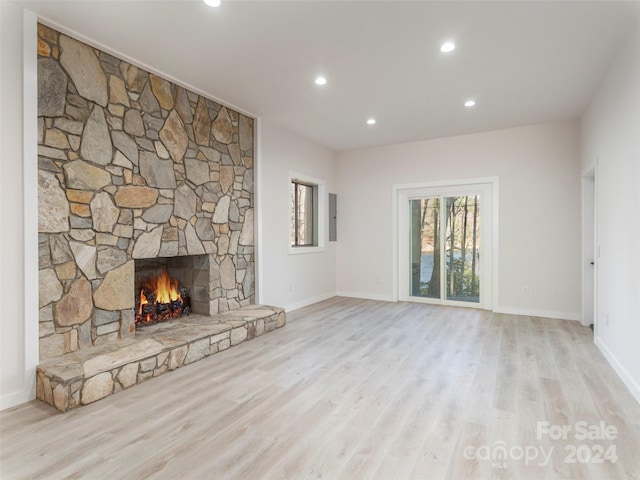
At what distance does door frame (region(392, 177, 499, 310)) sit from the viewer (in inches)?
212

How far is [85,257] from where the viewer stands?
2.93 m

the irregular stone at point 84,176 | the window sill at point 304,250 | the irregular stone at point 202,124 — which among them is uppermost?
the irregular stone at point 202,124

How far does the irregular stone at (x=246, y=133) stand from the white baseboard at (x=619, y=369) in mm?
4601

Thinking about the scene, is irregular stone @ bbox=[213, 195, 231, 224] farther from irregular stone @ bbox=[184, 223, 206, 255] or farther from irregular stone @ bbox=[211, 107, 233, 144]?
irregular stone @ bbox=[211, 107, 233, 144]

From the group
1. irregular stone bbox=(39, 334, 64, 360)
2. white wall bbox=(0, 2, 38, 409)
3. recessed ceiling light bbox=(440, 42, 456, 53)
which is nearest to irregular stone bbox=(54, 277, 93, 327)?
irregular stone bbox=(39, 334, 64, 360)

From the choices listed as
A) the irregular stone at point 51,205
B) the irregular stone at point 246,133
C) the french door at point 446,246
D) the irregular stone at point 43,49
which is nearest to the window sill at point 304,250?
the french door at point 446,246

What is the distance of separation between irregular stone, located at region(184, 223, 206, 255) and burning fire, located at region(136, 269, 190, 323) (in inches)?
27.4

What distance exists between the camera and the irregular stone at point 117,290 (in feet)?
10.1

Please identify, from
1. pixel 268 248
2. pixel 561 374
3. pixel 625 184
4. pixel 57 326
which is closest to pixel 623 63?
pixel 625 184

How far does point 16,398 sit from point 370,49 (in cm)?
391

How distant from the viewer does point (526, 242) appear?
515cm

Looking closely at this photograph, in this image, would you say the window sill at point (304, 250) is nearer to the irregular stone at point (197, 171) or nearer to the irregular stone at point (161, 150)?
the irregular stone at point (197, 171)

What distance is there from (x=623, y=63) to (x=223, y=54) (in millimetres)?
3451

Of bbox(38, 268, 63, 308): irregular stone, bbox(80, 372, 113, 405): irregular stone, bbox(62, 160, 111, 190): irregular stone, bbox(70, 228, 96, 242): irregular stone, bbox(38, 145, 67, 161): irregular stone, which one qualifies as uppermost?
bbox(38, 145, 67, 161): irregular stone
